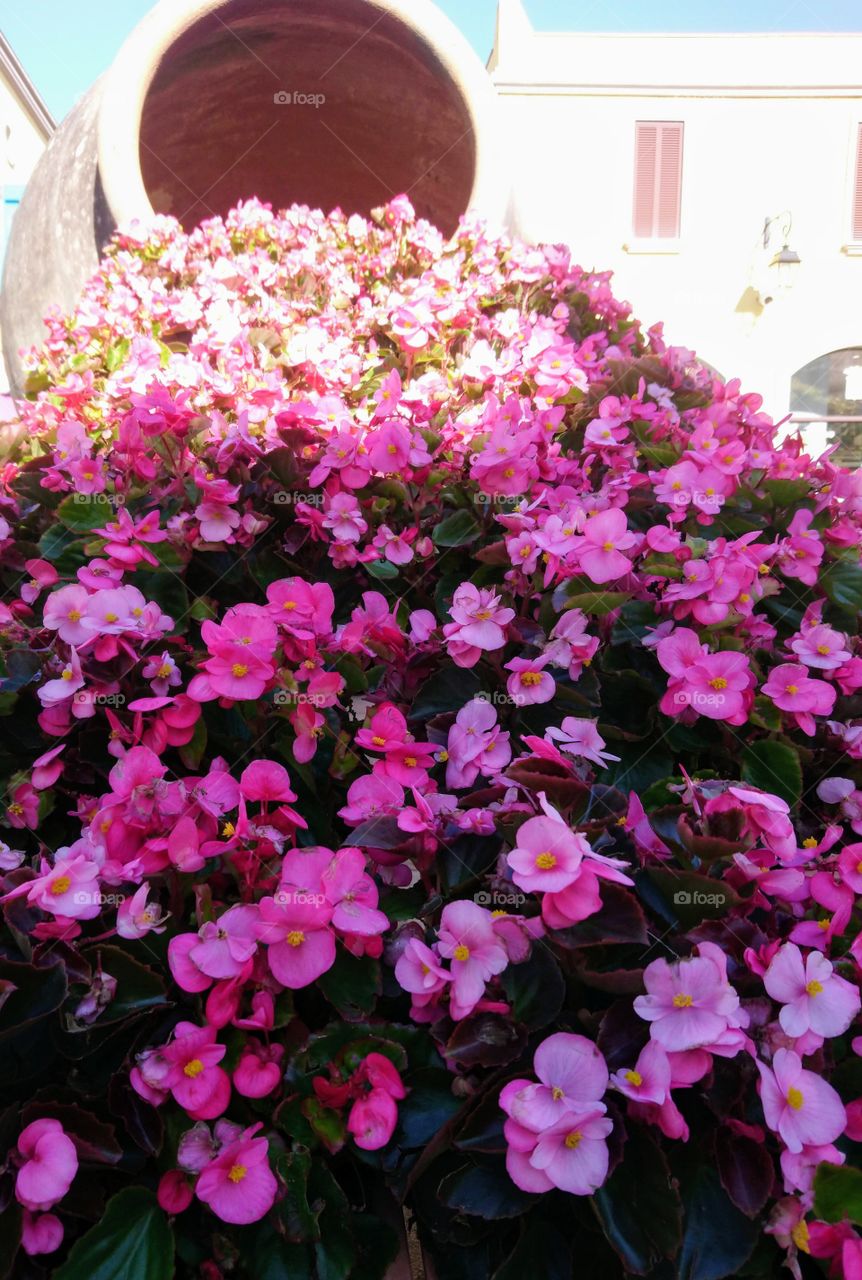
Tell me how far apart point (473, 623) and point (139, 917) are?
0.36 metres

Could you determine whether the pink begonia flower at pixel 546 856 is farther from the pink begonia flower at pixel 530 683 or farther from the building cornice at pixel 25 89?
the building cornice at pixel 25 89

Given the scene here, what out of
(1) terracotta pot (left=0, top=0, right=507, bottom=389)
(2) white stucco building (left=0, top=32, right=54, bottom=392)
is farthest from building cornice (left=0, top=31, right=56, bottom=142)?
(1) terracotta pot (left=0, top=0, right=507, bottom=389)

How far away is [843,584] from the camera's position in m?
0.93

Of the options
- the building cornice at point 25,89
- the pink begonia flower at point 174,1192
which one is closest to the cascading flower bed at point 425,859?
the pink begonia flower at point 174,1192

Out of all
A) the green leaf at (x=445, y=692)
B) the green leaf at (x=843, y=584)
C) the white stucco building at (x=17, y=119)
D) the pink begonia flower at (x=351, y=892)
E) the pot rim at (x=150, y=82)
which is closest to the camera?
the pink begonia flower at (x=351, y=892)

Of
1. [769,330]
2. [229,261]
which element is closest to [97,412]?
[229,261]

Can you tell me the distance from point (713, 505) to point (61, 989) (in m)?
0.76

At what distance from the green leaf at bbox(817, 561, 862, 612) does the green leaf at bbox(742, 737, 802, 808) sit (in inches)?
10.5

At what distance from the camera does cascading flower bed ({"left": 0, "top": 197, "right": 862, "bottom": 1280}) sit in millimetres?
486

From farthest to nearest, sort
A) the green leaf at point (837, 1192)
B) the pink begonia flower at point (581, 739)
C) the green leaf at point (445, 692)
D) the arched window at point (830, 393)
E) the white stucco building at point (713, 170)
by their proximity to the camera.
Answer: the arched window at point (830, 393) → the white stucco building at point (713, 170) → the green leaf at point (445, 692) → the pink begonia flower at point (581, 739) → the green leaf at point (837, 1192)

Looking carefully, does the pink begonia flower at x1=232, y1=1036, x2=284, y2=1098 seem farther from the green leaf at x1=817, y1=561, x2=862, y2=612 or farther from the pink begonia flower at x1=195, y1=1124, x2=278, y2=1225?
the green leaf at x1=817, y1=561, x2=862, y2=612

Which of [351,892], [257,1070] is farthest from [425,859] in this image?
[257,1070]

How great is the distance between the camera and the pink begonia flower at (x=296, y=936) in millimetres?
528

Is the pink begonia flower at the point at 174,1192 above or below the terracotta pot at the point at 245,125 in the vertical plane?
below
